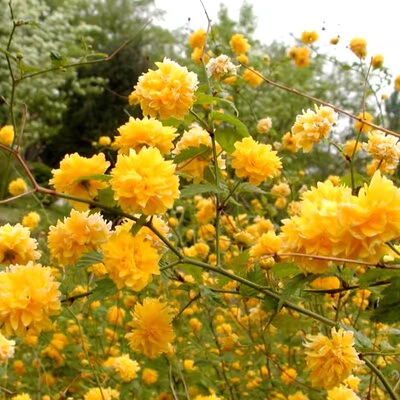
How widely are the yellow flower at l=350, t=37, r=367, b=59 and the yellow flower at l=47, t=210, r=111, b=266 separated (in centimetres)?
172

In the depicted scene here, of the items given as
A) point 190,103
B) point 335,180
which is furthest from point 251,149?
point 335,180

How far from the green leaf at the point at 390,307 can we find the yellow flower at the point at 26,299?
50 centimetres

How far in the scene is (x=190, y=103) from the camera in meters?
1.05

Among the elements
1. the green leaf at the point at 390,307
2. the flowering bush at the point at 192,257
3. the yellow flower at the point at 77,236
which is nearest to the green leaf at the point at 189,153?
the flowering bush at the point at 192,257

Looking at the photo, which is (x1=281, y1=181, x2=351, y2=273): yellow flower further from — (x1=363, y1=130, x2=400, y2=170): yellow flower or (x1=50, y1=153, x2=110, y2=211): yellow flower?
(x1=363, y1=130, x2=400, y2=170): yellow flower

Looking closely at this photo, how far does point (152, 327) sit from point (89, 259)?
0.67 feet

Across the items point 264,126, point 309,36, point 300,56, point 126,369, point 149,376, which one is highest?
point 309,36

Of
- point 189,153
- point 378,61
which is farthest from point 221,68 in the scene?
point 378,61

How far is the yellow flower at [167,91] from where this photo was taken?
103 centimetres

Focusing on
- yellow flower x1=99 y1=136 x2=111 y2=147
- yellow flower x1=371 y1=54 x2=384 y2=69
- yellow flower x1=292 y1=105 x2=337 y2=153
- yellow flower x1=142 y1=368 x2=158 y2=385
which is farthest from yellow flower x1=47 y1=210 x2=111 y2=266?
yellow flower x1=99 y1=136 x2=111 y2=147

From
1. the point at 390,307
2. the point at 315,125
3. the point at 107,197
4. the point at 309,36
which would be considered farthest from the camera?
the point at 309,36

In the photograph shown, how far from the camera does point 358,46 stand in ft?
7.58

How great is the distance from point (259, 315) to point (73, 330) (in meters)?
1.05

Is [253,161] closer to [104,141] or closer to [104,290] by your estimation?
[104,290]
